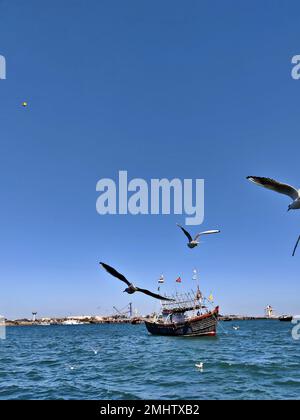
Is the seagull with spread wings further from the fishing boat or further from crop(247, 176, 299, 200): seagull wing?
the fishing boat

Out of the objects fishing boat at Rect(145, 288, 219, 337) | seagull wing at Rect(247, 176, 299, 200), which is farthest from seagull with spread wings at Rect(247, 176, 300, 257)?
fishing boat at Rect(145, 288, 219, 337)

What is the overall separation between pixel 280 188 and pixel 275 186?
8.5 inches

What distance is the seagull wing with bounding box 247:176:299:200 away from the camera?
10992 mm

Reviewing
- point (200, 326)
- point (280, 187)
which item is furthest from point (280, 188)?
point (200, 326)

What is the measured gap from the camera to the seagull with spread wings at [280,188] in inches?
433

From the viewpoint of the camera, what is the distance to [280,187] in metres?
11.3

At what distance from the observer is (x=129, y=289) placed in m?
13.2

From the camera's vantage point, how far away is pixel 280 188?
37.1ft

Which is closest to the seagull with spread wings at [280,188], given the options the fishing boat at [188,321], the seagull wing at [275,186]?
the seagull wing at [275,186]

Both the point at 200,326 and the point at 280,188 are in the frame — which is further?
the point at 200,326

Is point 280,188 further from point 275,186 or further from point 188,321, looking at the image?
point 188,321

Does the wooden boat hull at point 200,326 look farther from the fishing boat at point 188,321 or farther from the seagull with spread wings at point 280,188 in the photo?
the seagull with spread wings at point 280,188

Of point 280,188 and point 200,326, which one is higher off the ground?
point 280,188
